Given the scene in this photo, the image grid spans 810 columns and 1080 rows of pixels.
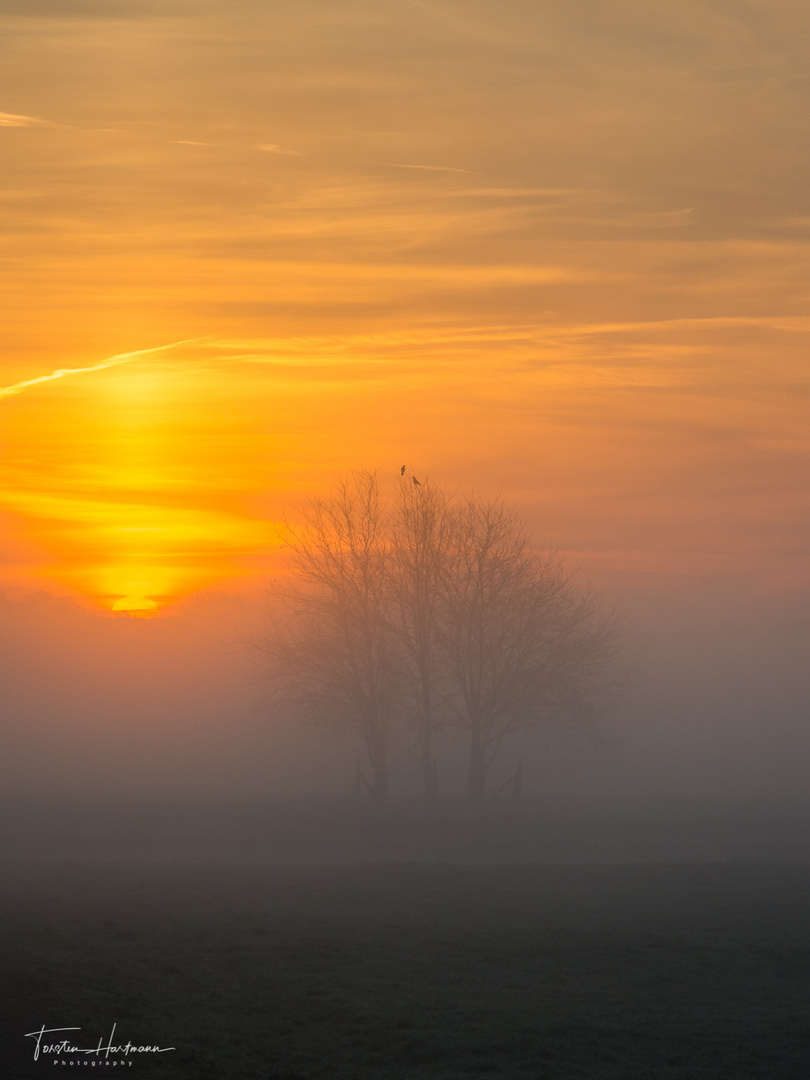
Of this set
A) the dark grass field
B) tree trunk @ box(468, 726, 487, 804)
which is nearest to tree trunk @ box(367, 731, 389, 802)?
tree trunk @ box(468, 726, 487, 804)

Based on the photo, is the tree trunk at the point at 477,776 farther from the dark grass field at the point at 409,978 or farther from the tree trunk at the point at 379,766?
the dark grass field at the point at 409,978

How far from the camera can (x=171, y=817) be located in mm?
36906

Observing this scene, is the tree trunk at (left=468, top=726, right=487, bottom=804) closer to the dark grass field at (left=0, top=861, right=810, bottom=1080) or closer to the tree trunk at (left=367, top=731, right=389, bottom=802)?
the tree trunk at (left=367, top=731, right=389, bottom=802)

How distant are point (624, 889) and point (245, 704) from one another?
2682 inches

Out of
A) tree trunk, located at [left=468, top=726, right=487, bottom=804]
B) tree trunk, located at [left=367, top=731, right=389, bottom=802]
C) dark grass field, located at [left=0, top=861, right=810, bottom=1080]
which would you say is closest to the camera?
dark grass field, located at [left=0, top=861, right=810, bottom=1080]

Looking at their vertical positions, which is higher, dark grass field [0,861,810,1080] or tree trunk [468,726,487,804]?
tree trunk [468,726,487,804]

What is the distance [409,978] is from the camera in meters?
15.3

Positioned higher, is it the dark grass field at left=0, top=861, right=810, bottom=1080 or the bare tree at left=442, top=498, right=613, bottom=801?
the bare tree at left=442, top=498, right=613, bottom=801

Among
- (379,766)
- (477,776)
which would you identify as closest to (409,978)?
(477,776)

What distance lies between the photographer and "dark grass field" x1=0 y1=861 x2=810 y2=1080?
1205cm

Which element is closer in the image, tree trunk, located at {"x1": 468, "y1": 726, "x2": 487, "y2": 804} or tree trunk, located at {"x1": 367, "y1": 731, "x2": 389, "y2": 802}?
tree trunk, located at {"x1": 367, "y1": 731, "x2": 389, "y2": 802}

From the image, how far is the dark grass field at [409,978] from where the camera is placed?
12055 mm

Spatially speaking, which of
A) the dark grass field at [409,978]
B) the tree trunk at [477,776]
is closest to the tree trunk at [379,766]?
the tree trunk at [477,776]

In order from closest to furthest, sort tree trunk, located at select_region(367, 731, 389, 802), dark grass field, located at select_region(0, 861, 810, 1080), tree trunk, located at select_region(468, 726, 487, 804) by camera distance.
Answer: dark grass field, located at select_region(0, 861, 810, 1080)
tree trunk, located at select_region(367, 731, 389, 802)
tree trunk, located at select_region(468, 726, 487, 804)
